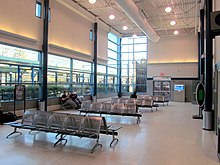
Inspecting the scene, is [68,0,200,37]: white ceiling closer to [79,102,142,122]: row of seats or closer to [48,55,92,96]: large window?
[48,55,92,96]: large window

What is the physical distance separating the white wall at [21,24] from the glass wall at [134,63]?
12413 mm

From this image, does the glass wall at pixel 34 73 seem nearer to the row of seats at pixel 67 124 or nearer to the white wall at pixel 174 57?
the row of seats at pixel 67 124

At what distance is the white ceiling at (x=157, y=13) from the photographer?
40.0 ft

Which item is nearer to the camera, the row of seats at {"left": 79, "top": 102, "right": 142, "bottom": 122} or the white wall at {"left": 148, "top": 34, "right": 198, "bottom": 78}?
the row of seats at {"left": 79, "top": 102, "right": 142, "bottom": 122}

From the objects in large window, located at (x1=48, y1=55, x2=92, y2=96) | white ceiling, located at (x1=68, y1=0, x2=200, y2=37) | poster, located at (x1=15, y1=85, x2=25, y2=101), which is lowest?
poster, located at (x1=15, y1=85, x2=25, y2=101)

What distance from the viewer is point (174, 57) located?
19719mm

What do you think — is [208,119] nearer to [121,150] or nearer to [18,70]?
[121,150]

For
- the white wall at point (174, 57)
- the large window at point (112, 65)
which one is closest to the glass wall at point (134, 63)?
the large window at point (112, 65)

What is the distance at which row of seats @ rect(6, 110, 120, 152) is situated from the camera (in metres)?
4.97

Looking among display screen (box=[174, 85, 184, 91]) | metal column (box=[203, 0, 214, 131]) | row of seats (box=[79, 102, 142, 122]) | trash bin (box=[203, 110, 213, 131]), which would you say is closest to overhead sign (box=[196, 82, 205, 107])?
metal column (box=[203, 0, 214, 131])

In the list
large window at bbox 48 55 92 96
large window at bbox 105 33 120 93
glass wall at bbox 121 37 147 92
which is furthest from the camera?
glass wall at bbox 121 37 147 92

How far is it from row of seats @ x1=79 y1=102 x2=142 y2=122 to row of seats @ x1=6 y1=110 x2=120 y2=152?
2.88 m

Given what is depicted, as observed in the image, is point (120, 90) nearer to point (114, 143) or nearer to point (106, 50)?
point (106, 50)

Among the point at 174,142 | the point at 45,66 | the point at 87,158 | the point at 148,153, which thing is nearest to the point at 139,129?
the point at 174,142
